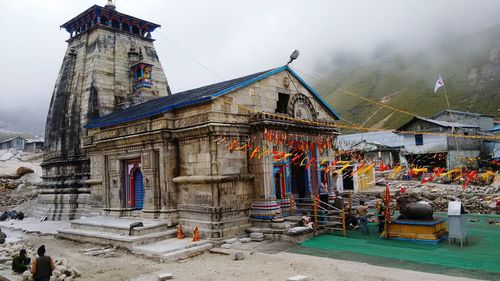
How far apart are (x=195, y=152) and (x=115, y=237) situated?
196 inches

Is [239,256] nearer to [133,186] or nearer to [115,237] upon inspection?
[115,237]

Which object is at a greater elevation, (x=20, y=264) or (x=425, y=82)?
(x=425, y=82)

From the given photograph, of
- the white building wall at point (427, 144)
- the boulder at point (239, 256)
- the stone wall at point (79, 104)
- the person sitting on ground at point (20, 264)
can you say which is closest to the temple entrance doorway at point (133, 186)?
the stone wall at point (79, 104)

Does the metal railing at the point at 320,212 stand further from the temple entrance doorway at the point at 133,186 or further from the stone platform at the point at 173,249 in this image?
the temple entrance doorway at the point at 133,186

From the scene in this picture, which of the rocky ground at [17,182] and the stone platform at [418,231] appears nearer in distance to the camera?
the stone platform at [418,231]

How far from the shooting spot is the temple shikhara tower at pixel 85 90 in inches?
976

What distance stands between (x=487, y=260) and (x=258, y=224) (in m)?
8.51

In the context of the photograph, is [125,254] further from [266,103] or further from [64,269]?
[266,103]

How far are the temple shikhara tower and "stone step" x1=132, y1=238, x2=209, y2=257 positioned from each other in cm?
1030

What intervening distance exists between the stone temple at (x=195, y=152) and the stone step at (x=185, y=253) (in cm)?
101

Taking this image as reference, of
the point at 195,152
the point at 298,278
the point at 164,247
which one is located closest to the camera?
the point at 298,278

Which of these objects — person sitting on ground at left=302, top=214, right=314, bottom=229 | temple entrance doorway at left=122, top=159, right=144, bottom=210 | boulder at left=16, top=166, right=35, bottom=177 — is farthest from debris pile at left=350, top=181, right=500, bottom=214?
boulder at left=16, top=166, right=35, bottom=177

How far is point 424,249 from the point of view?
1299 cm

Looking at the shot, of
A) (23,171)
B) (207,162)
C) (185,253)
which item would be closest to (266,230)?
(185,253)
